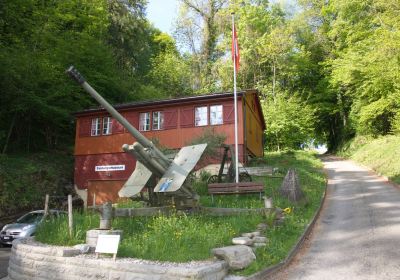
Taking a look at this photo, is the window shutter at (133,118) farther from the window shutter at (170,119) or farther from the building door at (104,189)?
the building door at (104,189)

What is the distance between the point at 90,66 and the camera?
116 ft

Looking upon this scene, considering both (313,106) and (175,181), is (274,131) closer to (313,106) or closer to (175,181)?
(313,106)

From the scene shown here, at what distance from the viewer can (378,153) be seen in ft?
104

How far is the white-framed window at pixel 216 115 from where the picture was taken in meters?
26.1

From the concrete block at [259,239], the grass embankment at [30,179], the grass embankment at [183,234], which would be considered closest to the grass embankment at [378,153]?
the grass embankment at [183,234]

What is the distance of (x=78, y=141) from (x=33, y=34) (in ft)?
27.9

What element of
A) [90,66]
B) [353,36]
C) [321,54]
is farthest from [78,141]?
[321,54]

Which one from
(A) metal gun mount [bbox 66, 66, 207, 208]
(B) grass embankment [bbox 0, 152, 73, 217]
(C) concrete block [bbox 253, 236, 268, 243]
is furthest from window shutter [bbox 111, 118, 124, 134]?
(C) concrete block [bbox 253, 236, 268, 243]

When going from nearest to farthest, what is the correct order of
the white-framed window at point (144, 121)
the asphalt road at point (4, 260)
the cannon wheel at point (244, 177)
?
the asphalt road at point (4, 260) < the cannon wheel at point (244, 177) < the white-framed window at point (144, 121)

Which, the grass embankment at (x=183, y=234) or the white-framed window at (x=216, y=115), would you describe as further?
the white-framed window at (x=216, y=115)

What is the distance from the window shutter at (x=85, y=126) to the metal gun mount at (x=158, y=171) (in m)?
19.4

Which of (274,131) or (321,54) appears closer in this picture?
(274,131)

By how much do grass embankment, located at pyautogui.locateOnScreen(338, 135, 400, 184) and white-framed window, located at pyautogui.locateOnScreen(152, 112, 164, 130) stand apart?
571 inches

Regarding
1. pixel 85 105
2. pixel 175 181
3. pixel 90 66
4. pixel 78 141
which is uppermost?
pixel 90 66
